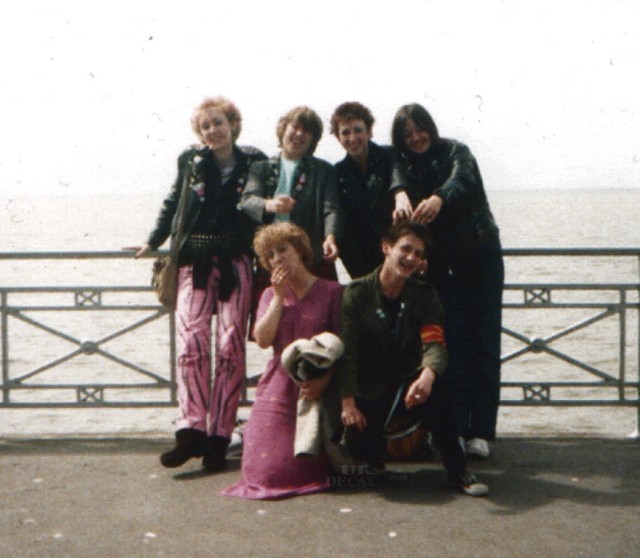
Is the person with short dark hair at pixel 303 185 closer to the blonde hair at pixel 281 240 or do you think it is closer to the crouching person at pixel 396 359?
the blonde hair at pixel 281 240

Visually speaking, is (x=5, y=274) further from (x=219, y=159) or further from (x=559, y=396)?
(x=219, y=159)

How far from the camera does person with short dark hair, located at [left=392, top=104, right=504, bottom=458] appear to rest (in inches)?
216

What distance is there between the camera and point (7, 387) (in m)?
6.20

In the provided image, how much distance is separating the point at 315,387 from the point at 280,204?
35.6 inches

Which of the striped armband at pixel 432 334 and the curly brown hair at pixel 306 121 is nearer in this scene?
the striped armband at pixel 432 334

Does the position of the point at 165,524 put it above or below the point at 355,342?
below

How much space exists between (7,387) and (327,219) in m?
2.22

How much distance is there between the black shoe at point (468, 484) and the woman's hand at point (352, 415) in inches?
19.5

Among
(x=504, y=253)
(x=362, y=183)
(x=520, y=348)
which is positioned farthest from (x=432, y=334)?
(x=520, y=348)

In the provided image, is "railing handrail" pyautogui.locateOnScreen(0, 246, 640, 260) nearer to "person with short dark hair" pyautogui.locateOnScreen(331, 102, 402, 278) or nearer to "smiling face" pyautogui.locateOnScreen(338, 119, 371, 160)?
"person with short dark hair" pyautogui.locateOnScreen(331, 102, 402, 278)

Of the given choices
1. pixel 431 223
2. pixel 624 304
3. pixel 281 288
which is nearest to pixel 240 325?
pixel 281 288

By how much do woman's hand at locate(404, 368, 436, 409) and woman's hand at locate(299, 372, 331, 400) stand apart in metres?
0.40

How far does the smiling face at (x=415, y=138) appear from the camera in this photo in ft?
18.0

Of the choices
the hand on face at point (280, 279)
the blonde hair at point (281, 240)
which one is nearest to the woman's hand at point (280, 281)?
the hand on face at point (280, 279)
